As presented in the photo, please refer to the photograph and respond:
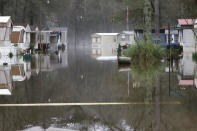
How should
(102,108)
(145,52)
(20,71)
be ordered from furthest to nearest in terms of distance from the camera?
(145,52)
(20,71)
(102,108)

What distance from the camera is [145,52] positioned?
25.0 meters

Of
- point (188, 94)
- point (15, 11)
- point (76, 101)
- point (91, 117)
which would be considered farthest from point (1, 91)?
point (15, 11)

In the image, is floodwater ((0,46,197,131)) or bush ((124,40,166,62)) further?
bush ((124,40,166,62))

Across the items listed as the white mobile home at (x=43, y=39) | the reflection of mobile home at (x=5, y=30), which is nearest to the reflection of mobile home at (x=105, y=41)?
the white mobile home at (x=43, y=39)

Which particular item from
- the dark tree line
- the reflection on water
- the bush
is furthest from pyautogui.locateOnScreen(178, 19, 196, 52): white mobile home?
the reflection on water

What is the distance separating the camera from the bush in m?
24.8

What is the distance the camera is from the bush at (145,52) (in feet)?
81.2

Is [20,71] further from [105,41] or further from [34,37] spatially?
[105,41]

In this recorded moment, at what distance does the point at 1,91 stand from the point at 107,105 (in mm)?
4409

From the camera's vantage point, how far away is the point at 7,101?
10.2 m

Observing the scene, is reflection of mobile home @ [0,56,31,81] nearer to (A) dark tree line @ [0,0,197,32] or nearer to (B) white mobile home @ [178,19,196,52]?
(A) dark tree line @ [0,0,197,32]

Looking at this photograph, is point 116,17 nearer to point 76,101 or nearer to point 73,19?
point 76,101

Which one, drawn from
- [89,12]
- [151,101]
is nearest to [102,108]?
[151,101]

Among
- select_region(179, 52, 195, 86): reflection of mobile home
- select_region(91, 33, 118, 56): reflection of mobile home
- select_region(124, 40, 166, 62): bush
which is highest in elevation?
select_region(91, 33, 118, 56): reflection of mobile home
